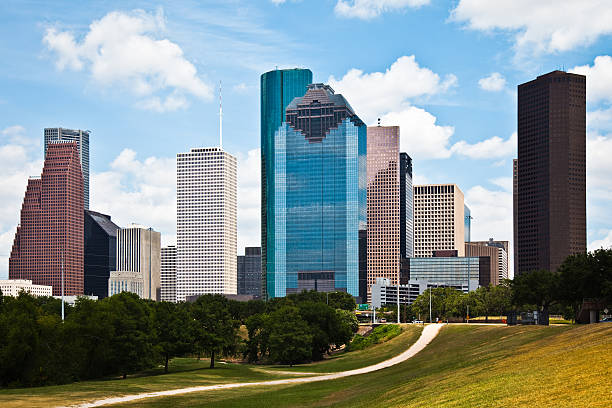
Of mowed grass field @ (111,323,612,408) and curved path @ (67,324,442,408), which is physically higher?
mowed grass field @ (111,323,612,408)

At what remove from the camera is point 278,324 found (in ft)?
395

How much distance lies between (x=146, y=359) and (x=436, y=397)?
6221 centimetres

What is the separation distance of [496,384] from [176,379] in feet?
180

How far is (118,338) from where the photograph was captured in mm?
91938

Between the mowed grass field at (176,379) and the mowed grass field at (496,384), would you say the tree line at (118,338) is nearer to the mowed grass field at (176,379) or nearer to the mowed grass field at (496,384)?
the mowed grass field at (176,379)

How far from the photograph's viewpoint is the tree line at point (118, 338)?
8006 centimetres

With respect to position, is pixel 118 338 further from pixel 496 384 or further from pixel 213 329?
pixel 496 384

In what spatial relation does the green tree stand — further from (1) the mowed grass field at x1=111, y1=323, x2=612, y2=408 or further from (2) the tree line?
(1) the mowed grass field at x1=111, y1=323, x2=612, y2=408

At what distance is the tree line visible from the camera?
263 ft

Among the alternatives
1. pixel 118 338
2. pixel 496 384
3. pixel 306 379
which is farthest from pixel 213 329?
pixel 496 384

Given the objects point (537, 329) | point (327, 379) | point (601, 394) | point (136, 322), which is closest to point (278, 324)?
point (136, 322)

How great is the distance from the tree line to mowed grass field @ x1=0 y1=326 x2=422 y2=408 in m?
4.09

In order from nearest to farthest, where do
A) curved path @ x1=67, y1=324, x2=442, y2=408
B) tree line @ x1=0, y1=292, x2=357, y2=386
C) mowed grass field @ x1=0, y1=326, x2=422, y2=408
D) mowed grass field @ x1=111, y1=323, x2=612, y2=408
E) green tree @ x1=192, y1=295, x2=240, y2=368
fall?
mowed grass field @ x1=111, y1=323, x2=612, y2=408, mowed grass field @ x1=0, y1=326, x2=422, y2=408, curved path @ x1=67, y1=324, x2=442, y2=408, tree line @ x1=0, y1=292, x2=357, y2=386, green tree @ x1=192, y1=295, x2=240, y2=368

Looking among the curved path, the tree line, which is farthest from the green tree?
the curved path
